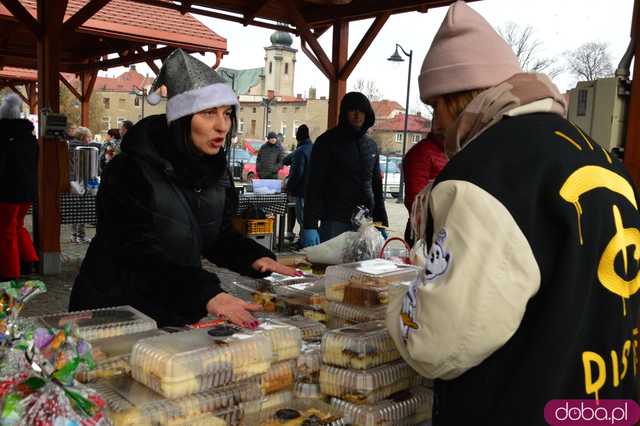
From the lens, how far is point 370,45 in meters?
7.90

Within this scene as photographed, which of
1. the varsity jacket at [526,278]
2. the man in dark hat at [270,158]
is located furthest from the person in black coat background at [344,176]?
the man in dark hat at [270,158]

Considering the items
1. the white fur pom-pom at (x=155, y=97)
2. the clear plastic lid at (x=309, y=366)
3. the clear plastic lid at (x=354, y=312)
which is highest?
the white fur pom-pom at (x=155, y=97)

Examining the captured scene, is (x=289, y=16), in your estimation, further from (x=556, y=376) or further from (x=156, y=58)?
(x=556, y=376)

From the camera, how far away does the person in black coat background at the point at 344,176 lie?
5.42 metres

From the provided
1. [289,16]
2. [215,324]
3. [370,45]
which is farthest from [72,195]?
[215,324]

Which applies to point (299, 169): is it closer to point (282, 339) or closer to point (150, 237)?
point (150, 237)

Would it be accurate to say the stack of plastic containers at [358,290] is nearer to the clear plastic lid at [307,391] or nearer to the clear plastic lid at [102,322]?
the clear plastic lid at [307,391]

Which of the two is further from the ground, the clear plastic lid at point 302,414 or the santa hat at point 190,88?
the santa hat at point 190,88

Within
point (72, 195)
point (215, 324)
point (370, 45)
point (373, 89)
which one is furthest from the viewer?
point (373, 89)

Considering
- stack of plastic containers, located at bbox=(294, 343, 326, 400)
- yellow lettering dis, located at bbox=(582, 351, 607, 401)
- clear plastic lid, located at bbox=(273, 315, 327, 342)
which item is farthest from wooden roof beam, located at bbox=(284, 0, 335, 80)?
yellow lettering dis, located at bbox=(582, 351, 607, 401)

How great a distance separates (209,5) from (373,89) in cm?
4659

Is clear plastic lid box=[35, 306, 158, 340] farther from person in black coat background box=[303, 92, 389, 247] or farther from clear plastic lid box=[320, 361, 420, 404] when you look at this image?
person in black coat background box=[303, 92, 389, 247]

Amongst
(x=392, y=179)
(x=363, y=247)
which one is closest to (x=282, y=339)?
(x=363, y=247)

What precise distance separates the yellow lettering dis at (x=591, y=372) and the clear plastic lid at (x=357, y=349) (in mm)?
648
